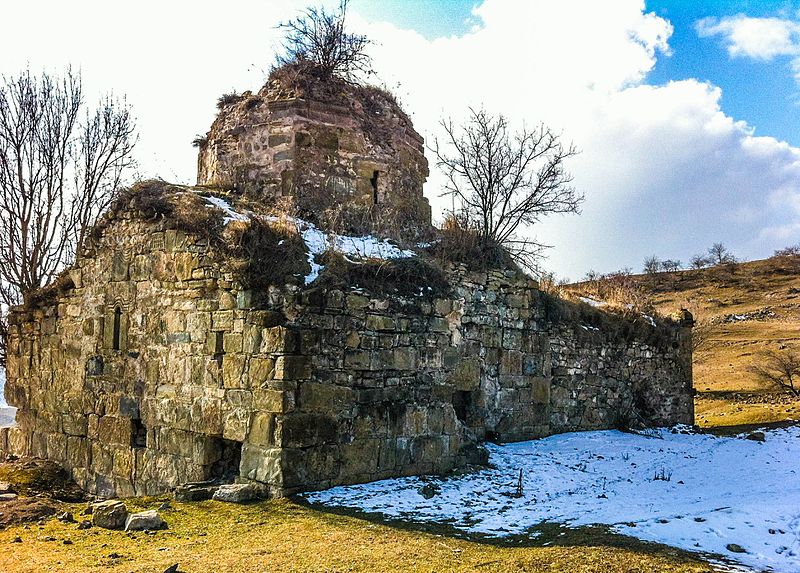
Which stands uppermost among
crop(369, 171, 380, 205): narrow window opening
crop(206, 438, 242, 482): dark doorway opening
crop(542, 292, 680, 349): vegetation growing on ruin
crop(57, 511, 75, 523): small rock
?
crop(369, 171, 380, 205): narrow window opening

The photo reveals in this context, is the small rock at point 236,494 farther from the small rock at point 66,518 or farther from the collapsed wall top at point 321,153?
the collapsed wall top at point 321,153

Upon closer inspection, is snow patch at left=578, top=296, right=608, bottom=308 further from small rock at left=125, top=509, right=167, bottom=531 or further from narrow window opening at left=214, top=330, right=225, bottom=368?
small rock at left=125, top=509, right=167, bottom=531

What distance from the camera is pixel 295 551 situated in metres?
5.49

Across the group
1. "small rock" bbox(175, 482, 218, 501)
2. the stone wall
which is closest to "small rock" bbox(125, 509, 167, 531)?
"small rock" bbox(175, 482, 218, 501)

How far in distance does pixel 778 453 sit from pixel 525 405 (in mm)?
4692

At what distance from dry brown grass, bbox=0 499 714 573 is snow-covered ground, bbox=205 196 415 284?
3.09 meters

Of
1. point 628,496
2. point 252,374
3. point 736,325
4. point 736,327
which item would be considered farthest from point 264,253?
point 736,325

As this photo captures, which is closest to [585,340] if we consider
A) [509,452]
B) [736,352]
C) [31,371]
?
[509,452]

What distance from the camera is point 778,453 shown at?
11633 mm

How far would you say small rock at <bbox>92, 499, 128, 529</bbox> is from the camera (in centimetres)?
634

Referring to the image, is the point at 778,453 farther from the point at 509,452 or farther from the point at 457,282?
the point at 457,282

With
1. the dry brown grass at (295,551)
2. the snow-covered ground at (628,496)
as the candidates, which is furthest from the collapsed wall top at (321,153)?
the dry brown grass at (295,551)

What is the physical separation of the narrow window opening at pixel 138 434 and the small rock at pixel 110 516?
98.8 inches

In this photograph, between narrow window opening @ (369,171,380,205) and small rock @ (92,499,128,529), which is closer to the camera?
small rock @ (92,499,128,529)
